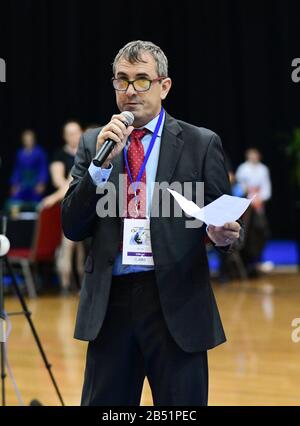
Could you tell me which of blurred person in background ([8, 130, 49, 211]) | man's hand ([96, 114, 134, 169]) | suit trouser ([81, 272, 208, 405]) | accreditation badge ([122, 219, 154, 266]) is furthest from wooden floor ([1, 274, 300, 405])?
blurred person in background ([8, 130, 49, 211])

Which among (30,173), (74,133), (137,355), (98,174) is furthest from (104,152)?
(30,173)

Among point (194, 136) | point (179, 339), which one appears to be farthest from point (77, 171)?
point (179, 339)

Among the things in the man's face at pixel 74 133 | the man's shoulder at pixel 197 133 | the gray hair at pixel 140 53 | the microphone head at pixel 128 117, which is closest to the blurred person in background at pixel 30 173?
the man's face at pixel 74 133

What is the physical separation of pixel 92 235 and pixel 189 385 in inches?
23.9

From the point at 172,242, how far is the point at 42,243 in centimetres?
746

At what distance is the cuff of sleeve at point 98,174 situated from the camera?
9.35 feet

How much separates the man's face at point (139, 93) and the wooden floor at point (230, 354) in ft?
8.52

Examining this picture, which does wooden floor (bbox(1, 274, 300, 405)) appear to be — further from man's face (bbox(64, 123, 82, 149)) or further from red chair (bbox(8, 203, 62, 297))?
man's face (bbox(64, 123, 82, 149))

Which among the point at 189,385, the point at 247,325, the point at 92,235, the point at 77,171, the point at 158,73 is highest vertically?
the point at 158,73

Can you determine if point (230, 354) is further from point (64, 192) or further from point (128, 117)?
point (128, 117)

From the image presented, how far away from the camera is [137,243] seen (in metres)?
2.93

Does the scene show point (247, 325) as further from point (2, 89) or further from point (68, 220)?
point (2, 89)

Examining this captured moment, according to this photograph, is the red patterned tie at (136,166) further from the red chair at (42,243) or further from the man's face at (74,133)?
the red chair at (42,243)

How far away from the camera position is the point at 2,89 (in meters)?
16.5
